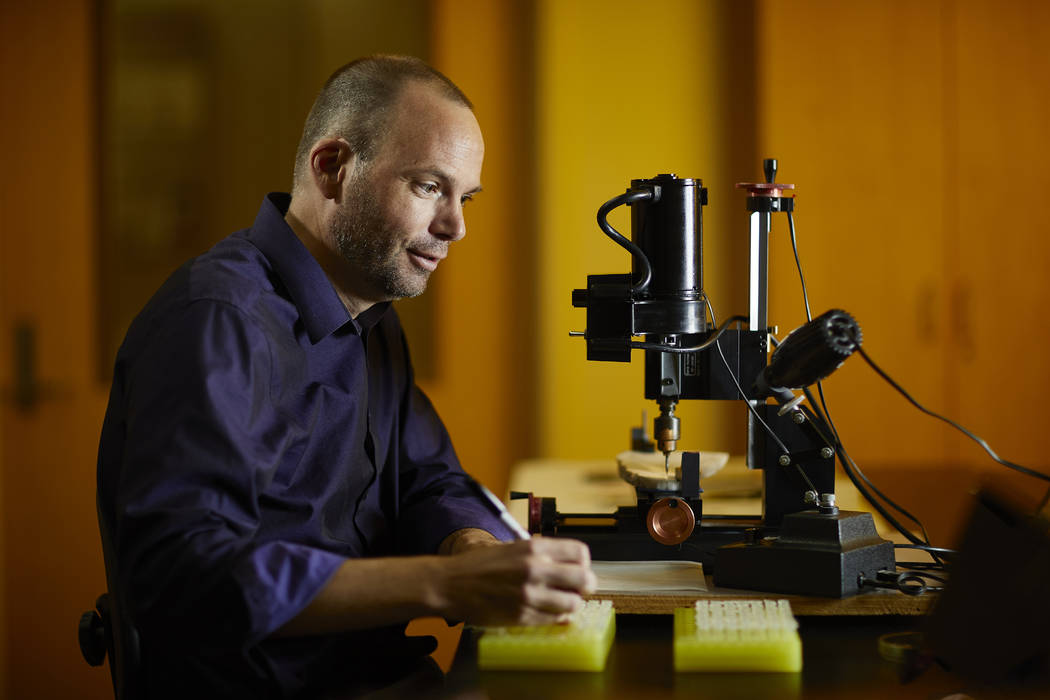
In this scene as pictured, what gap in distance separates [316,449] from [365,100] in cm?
53

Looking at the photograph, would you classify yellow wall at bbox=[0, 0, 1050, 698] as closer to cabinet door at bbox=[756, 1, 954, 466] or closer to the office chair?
cabinet door at bbox=[756, 1, 954, 466]

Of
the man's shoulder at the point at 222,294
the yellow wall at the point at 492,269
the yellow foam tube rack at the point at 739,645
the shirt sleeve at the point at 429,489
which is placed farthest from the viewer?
the yellow wall at the point at 492,269

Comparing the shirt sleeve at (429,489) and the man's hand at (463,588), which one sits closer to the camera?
the man's hand at (463,588)

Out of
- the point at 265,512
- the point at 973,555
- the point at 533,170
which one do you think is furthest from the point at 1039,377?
the point at 265,512

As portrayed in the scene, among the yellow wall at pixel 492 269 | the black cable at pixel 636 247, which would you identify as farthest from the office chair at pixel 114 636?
the yellow wall at pixel 492 269

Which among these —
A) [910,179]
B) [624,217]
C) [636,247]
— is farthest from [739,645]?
[910,179]

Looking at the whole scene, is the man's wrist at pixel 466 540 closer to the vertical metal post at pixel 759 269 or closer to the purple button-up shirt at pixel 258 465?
the purple button-up shirt at pixel 258 465

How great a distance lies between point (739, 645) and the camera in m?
1.05

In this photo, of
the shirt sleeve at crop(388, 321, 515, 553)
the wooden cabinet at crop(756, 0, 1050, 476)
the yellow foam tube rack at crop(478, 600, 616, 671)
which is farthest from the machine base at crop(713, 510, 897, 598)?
the wooden cabinet at crop(756, 0, 1050, 476)

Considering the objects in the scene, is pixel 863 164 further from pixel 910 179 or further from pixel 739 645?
pixel 739 645

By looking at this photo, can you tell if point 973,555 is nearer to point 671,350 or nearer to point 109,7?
point 671,350

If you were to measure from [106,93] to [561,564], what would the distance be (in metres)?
2.87

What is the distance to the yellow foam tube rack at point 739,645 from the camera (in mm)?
1045

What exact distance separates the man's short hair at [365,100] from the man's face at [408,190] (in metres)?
0.02
